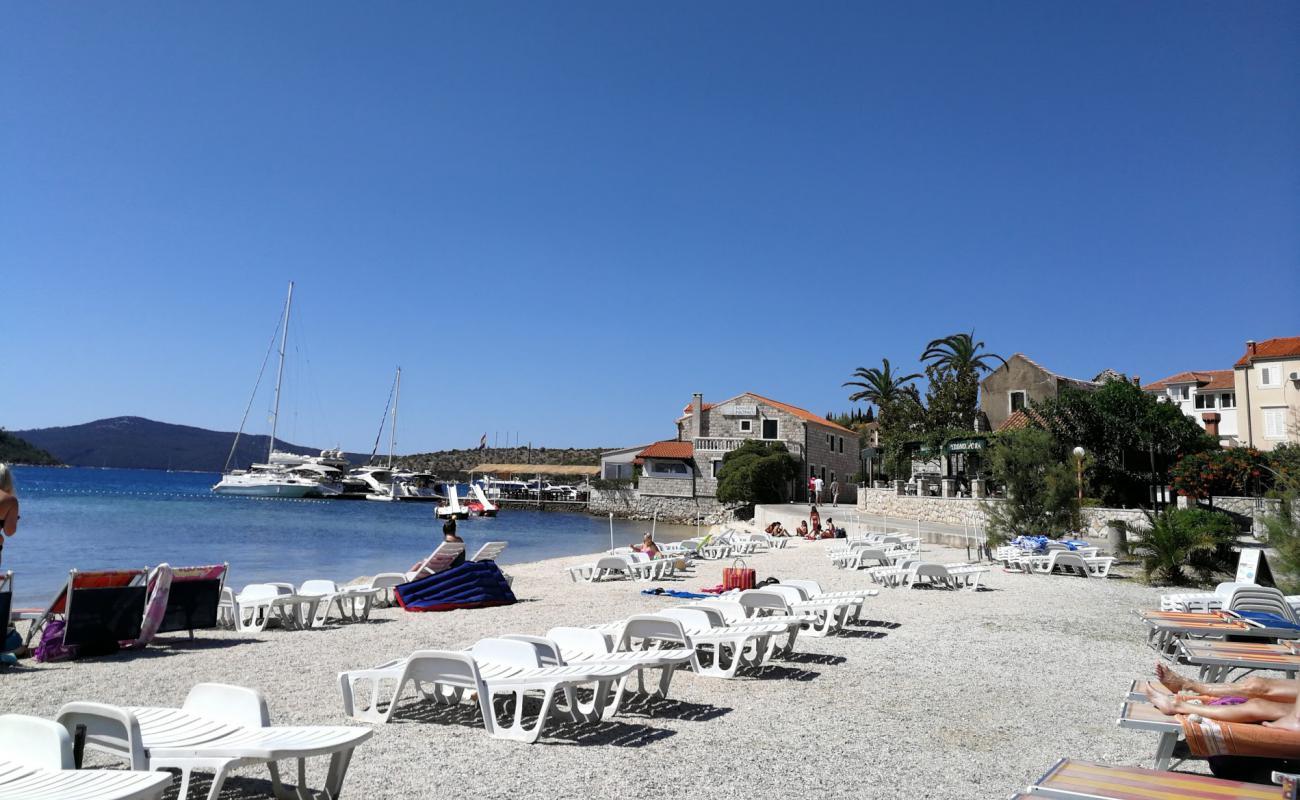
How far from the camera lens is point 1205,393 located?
5569 cm

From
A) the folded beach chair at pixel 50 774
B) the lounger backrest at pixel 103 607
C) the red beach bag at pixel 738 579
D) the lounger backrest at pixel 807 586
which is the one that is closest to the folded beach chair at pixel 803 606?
the lounger backrest at pixel 807 586

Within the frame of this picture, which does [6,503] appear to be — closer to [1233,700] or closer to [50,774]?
[50,774]

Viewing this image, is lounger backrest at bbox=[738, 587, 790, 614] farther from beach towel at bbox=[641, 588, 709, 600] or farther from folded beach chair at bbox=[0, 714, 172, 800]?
folded beach chair at bbox=[0, 714, 172, 800]

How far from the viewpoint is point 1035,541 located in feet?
64.5

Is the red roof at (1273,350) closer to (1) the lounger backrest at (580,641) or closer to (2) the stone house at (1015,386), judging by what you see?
(2) the stone house at (1015,386)

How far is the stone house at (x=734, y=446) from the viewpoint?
55.8 metres

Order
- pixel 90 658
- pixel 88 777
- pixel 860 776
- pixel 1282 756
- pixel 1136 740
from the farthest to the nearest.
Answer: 1. pixel 90 658
2. pixel 1136 740
3. pixel 860 776
4. pixel 1282 756
5. pixel 88 777

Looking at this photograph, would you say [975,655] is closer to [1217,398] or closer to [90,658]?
[90,658]

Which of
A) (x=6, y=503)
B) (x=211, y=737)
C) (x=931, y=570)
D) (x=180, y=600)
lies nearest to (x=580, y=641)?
(x=211, y=737)

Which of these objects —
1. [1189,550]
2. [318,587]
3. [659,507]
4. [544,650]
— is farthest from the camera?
[659,507]

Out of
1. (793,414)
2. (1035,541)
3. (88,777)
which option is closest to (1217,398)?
(793,414)

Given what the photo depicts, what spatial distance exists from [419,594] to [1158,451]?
97.0ft

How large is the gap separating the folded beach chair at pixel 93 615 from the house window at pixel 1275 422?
4714 cm

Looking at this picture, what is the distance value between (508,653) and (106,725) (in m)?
2.77
